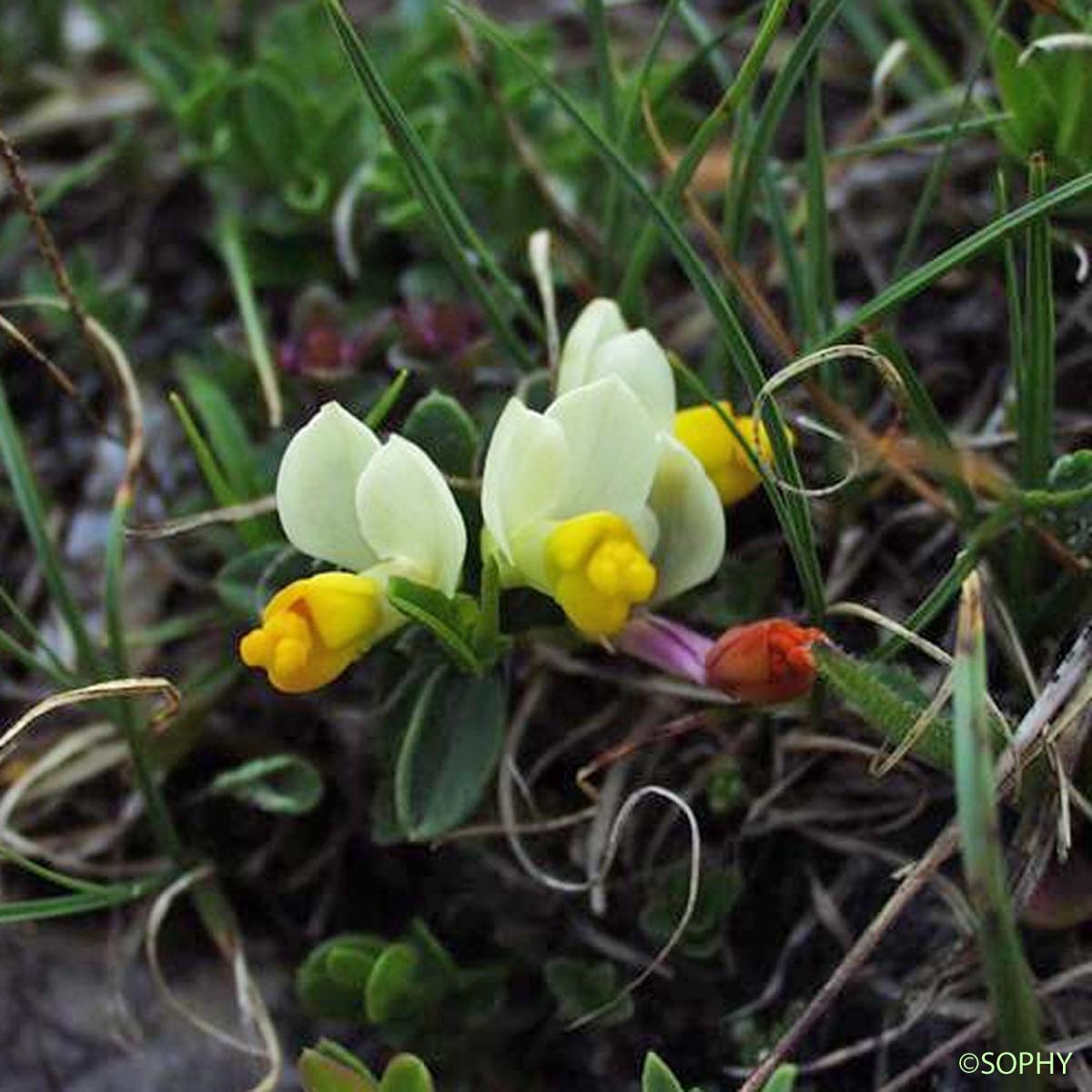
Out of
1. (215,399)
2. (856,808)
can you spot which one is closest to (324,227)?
(215,399)

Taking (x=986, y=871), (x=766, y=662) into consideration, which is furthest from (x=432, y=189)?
(x=986, y=871)

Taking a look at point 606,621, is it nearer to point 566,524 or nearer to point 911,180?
point 566,524

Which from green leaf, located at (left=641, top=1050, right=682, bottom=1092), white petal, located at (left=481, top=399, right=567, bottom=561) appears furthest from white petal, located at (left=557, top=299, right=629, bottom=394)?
green leaf, located at (left=641, top=1050, right=682, bottom=1092)

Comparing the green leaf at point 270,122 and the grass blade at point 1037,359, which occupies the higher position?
the green leaf at point 270,122

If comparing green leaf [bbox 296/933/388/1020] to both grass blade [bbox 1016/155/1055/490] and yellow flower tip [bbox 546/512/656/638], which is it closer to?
yellow flower tip [bbox 546/512/656/638]

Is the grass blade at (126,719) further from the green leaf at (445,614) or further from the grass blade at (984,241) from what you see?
the grass blade at (984,241)

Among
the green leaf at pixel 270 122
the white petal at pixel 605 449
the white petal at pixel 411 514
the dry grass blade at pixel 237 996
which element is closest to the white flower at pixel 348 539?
the white petal at pixel 411 514
